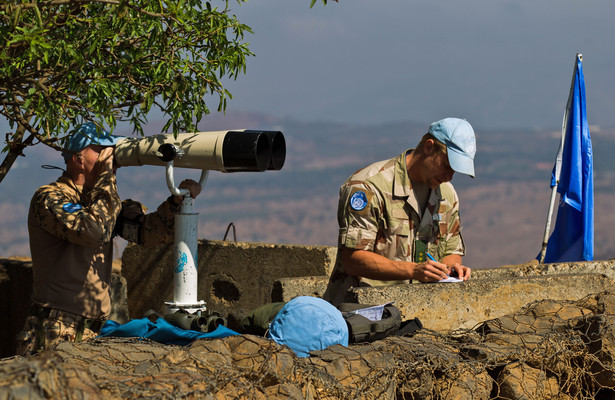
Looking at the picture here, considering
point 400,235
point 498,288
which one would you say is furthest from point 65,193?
point 498,288

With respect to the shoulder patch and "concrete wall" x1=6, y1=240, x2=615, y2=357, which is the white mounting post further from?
the shoulder patch

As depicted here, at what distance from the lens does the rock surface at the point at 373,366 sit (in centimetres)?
277

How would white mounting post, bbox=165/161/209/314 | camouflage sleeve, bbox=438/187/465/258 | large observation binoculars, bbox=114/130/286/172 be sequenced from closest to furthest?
white mounting post, bbox=165/161/209/314
large observation binoculars, bbox=114/130/286/172
camouflage sleeve, bbox=438/187/465/258

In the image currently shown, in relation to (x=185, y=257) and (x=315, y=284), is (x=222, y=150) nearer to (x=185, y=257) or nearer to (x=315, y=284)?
(x=185, y=257)

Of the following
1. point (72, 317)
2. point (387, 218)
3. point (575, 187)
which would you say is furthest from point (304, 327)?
point (575, 187)

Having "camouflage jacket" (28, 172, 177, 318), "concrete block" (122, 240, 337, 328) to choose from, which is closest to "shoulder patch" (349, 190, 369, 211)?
"camouflage jacket" (28, 172, 177, 318)

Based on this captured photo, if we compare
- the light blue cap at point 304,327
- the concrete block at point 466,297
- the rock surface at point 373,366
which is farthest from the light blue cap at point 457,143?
the light blue cap at point 304,327

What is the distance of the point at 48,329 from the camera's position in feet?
15.5

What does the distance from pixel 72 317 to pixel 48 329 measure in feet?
0.50

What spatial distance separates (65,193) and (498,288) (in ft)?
8.60

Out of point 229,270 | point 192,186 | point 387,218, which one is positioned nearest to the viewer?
point 192,186

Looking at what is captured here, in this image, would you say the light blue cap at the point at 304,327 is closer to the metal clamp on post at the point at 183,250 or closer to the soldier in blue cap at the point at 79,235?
the metal clamp on post at the point at 183,250

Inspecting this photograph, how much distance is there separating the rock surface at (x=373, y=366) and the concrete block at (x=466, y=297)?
14 cm

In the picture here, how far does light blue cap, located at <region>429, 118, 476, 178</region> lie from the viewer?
4641mm
